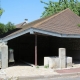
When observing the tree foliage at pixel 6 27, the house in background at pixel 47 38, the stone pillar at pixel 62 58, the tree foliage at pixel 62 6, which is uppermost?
the tree foliage at pixel 62 6

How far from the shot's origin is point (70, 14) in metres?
21.0

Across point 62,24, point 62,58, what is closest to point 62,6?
point 62,24

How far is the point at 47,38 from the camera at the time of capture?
2339 centimetres

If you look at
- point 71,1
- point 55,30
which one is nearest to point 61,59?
point 55,30

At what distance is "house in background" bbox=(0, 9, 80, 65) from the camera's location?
15.2m

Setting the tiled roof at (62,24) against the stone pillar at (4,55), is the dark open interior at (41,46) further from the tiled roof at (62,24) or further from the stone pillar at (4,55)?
the stone pillar at (4,55)

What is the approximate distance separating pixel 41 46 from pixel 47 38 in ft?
4.13

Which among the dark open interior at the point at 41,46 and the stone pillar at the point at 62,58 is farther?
the dark open interior at the point at 41,46

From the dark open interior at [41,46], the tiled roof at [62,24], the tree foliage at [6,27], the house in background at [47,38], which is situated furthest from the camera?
the tree foliage at [6,27]

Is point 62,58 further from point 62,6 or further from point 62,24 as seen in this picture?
point 62,6

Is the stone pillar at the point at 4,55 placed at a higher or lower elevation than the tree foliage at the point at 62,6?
lower

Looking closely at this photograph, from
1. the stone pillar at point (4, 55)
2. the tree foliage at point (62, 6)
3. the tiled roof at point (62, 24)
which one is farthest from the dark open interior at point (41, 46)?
the tree foliage at point (62, 6)

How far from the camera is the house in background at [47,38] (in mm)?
15156

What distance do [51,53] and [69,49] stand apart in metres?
2.87
